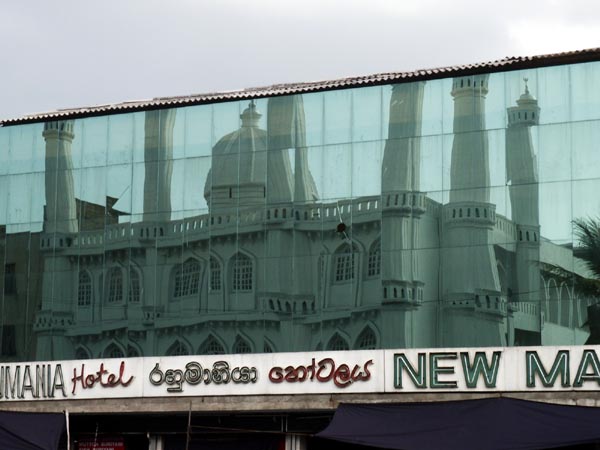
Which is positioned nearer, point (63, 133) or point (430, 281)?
point (430, 281)

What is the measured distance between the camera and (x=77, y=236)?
2980 cm

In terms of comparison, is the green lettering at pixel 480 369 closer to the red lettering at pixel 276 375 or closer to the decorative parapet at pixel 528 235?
the decorative parapet at pixel 528 235

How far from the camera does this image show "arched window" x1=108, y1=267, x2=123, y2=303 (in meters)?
29.3

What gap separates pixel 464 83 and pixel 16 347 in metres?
10.8

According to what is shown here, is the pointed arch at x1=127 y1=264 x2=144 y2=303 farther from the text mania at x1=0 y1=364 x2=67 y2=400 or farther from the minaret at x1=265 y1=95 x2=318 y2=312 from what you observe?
the minaret at x1=265 y1=95 x2=318 y2=312

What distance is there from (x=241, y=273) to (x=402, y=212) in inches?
139

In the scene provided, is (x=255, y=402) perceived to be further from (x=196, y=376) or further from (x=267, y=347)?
(x=196, y=376)

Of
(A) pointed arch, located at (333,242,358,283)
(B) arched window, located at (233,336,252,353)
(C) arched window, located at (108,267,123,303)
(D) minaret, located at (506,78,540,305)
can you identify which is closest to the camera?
(D) minaret, located at (506,78,540,305)

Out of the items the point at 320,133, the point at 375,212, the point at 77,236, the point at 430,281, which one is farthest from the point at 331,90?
the point at 77,236

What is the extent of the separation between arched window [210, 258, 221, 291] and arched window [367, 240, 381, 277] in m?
3.18

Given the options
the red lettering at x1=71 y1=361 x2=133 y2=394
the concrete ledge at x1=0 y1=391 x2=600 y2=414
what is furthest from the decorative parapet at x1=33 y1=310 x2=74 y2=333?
the concrete ledge at x1=0 y1=391 x2=600 y2=414

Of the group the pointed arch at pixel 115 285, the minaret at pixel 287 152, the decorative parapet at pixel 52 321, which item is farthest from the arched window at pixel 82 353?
the minaret at pixel 287 152

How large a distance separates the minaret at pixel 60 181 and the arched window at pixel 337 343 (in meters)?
6.22

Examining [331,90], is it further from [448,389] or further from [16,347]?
[16,347]
